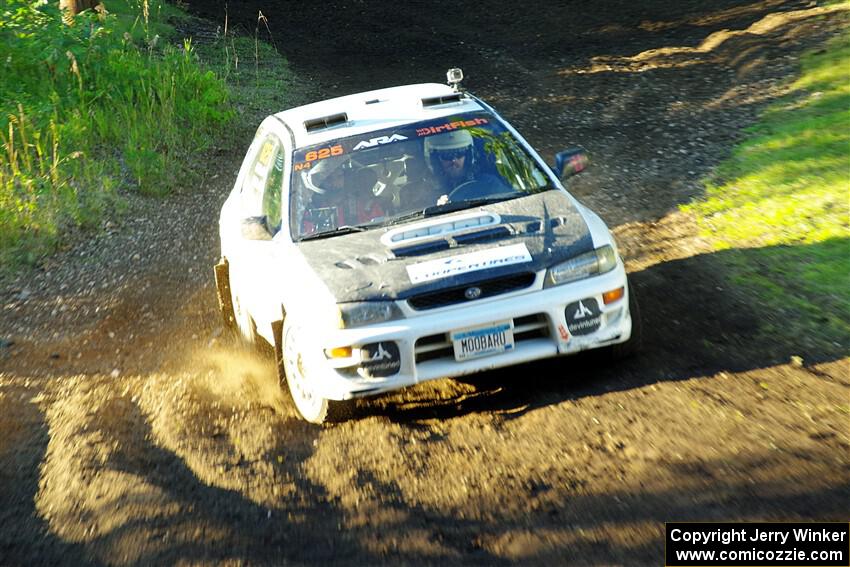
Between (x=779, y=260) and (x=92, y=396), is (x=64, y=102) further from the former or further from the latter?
(x=779, y=260)

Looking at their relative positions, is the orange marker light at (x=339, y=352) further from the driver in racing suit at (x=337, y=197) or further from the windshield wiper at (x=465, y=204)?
the windshield wiper at (x=465, y=204)

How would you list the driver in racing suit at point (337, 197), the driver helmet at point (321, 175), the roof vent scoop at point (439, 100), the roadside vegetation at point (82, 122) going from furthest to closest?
the roadside vegetation at point (82, 122)
the roof vent scoop at point (439, 100)
the driver helmet at point (321, 175)
the driver in racing suit at point (337, 197)

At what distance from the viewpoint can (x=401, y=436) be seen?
581 centimetres

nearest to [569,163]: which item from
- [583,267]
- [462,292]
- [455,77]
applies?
[583,267]

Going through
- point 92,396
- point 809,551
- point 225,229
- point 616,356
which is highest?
point 809,551

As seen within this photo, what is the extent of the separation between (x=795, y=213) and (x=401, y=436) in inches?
203

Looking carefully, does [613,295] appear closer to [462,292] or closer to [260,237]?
[462,292]

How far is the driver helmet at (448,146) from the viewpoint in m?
6.91

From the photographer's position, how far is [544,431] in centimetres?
560

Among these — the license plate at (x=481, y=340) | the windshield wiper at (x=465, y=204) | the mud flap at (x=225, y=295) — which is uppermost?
the windshield wiper at (x=465, y=204)

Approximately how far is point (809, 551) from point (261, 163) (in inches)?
199

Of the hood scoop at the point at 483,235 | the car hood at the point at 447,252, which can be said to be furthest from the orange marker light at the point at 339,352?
the hood scoop at the point at 483,235

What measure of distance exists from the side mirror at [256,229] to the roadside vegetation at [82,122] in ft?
16.3

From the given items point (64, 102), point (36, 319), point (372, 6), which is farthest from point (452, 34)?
point (36, 319)
